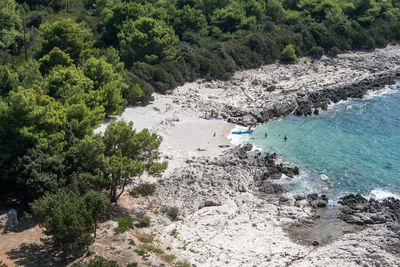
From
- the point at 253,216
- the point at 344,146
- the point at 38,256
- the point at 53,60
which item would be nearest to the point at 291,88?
the point at 344,146

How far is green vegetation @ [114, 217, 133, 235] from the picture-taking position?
32219 mm

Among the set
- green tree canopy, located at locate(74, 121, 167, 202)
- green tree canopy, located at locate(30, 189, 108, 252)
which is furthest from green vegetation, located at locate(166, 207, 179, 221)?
green tree canopy, located at locate(30, 189, 108, 252)

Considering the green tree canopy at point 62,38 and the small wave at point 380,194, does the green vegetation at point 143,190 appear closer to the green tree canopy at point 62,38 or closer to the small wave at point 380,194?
the small wave at point 380,194

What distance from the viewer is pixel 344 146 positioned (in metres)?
51.9

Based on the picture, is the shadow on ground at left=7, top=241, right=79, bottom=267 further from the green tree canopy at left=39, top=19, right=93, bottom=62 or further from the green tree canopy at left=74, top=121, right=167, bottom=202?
the green tree canopy at left=39, top=19, right=93, bottom=62

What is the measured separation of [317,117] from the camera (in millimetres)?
60750

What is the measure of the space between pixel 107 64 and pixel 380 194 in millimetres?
34540

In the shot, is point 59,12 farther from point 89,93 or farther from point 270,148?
point 270,148

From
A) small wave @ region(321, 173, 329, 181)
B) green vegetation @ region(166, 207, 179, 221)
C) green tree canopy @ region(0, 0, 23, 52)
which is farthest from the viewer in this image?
green tree canopy @ region(0, 0, 23, 52)

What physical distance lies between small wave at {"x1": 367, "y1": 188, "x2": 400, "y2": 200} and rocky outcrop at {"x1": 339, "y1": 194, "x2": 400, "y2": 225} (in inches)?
48.0

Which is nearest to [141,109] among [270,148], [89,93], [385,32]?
[89,93]

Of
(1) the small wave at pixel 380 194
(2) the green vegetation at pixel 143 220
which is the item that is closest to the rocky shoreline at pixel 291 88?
(1) the small wave at pixel 380 194

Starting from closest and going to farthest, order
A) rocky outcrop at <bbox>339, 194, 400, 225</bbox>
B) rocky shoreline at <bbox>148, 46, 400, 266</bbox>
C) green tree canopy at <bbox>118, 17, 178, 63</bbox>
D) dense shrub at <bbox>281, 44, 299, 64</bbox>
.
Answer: rocky shoreline at <bbox>148, 46, 400, 266</bbox>, rocky outcrop at <bbox>339, 194, 400, 225</bbox>, green tree canopy at <bbox>118, 17, 178, 63</bbox>, dense shrub at <bbox>281, 44, 299, 64</bbox>

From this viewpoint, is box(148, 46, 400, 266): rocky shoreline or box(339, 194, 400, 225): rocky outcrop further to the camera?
box(339, 194, 400, 225): rocky outcrop
